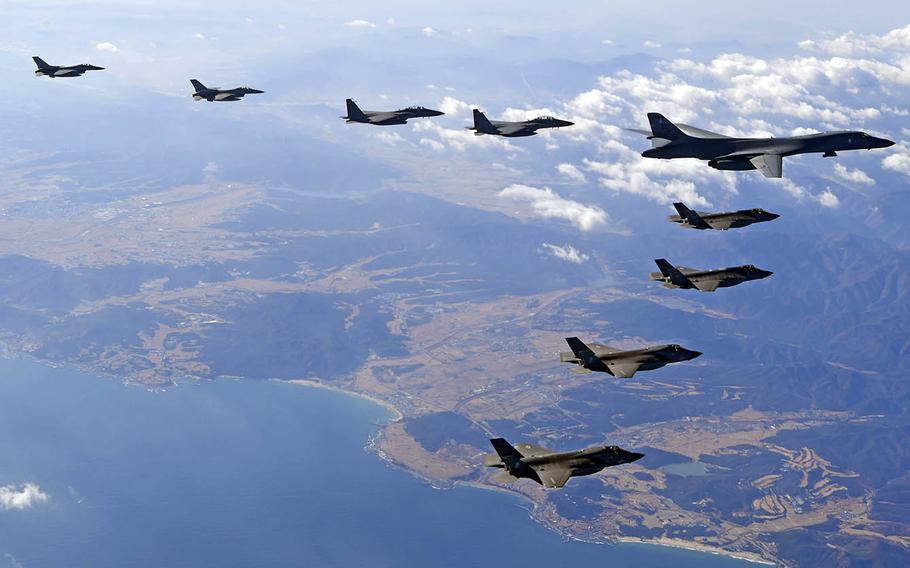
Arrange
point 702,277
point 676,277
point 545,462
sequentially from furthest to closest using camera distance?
point 702,277 < point 676,277 < point 545,462

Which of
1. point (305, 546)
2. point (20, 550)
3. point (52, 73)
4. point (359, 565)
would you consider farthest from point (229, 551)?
point (52, 73)

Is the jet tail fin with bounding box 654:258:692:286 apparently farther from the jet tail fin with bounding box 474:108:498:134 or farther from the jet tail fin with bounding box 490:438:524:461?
the jet tail fin with bounding box 474:108:498:134

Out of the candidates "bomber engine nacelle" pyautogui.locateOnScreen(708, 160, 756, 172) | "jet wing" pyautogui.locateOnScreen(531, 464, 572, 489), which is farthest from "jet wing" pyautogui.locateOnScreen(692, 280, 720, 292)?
"bomber engine nacelle" pyautogui.locateOnScreen(708, 160, 756, 172)

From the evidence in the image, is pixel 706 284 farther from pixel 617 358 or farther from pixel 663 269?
pixel 617 358

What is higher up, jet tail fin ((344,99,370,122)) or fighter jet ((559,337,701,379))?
jet tail fin ((344,99,370,122))

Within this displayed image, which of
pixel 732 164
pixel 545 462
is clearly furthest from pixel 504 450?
pixel 732 164

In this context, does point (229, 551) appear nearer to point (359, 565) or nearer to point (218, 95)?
point (359, 565)

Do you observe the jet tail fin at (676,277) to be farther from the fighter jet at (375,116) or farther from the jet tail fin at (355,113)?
the jet tail fin at (355,113)
